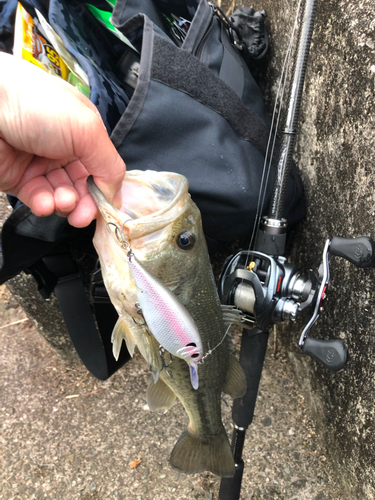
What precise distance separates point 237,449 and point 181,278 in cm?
90

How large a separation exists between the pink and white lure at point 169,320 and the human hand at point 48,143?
0.30 metres

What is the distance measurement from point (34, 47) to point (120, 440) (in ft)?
6.56

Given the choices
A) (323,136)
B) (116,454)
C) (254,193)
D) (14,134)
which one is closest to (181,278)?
(254,193)

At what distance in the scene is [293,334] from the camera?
2064 millimetres

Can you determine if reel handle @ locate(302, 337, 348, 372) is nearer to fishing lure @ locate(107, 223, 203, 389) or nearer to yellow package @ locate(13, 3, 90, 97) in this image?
fishing lure @ locate(107, 223, 203, 389)

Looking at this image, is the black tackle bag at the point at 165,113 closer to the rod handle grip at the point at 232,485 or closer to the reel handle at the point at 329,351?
the reel handle at the point at 329,351

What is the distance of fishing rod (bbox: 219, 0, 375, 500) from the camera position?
48.1 inches

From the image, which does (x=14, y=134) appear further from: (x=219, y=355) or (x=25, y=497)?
(x=25, y=497)

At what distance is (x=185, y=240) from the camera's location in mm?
1129

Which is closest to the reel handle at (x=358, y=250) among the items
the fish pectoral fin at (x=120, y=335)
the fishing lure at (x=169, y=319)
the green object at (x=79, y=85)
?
the fishing lure at (x=169, y=319)

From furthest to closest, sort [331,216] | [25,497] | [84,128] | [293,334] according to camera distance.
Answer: [293,334] < [25,497] < [331,216] < [84,128]

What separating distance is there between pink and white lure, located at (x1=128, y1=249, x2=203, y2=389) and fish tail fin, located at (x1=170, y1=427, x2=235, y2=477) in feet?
2.62

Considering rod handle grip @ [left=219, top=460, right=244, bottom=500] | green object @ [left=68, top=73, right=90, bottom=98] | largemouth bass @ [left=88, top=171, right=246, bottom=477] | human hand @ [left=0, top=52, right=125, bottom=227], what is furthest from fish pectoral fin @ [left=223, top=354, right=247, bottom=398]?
green object @ [left=68, top=73, right=90, bottom=98]

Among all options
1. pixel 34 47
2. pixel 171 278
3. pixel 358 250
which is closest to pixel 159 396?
pixel 171 278
